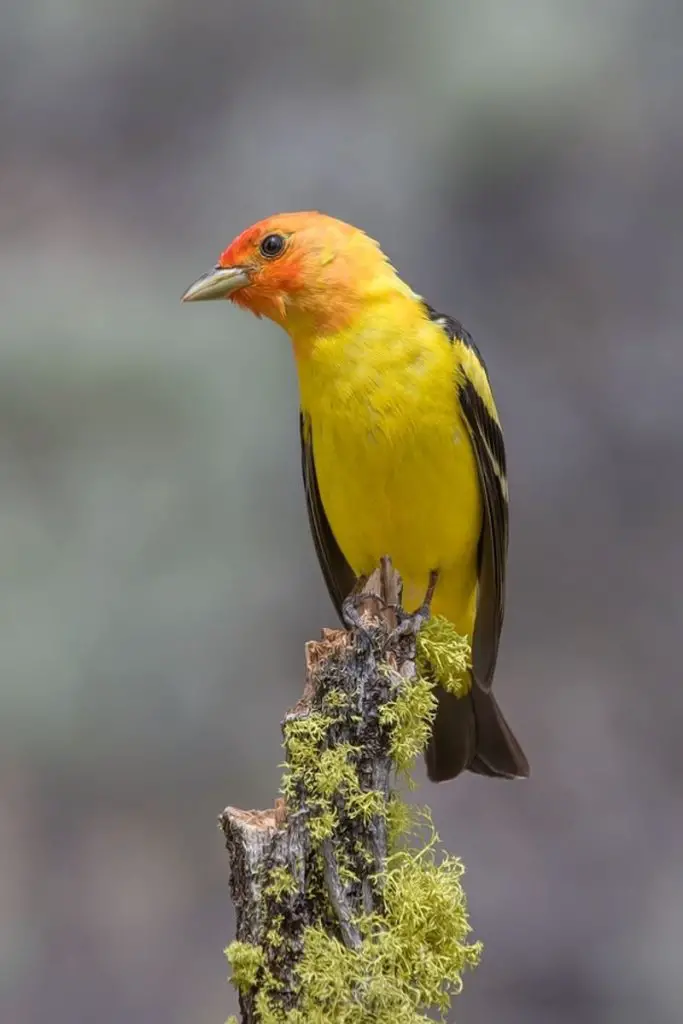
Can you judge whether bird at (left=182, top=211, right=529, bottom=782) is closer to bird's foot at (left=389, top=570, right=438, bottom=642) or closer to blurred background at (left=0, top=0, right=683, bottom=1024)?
bird's foot at (left=389, top=570, right=438, bottom=642)

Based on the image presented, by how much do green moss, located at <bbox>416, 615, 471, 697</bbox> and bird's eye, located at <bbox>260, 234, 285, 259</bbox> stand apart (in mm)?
899

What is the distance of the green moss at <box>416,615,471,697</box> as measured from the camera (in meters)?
2.61

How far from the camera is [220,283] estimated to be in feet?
9.31

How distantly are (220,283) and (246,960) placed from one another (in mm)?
1527

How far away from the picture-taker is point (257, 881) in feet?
6.34

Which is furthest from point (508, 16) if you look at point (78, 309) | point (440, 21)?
point (78, 309)

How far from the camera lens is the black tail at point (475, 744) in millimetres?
3150

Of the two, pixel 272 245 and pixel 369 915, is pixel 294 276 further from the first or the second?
pixel 369 915

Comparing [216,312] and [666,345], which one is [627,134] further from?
[216,312]

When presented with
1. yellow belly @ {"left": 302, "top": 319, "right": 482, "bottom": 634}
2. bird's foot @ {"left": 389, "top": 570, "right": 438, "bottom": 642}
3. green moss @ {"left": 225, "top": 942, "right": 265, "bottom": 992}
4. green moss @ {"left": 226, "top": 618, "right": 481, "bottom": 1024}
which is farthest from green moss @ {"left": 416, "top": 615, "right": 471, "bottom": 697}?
green moss @ {"left": 225, "top": 942, "right": 265, "bottom": 992}

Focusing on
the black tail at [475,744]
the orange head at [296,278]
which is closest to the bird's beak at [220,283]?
the orange head at [296,278]

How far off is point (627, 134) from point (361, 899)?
361 cm

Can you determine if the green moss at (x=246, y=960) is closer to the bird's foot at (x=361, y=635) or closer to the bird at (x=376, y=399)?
the bird's foot at (x=361, y=635)

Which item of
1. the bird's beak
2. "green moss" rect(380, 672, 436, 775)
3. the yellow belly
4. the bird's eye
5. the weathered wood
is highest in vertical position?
the bird's eye
